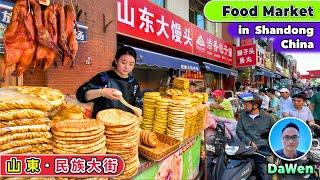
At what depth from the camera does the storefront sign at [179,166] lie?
2.50 meters

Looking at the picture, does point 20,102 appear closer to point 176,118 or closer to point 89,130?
point 89,130

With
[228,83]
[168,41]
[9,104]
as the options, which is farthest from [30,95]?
[228,83]

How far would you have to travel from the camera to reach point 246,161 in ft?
14.0

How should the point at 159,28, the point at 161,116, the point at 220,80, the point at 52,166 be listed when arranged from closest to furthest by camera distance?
1. the point at 52,166
2. the point at 161,116
3. the point at 159,28
4. the point at 220,80

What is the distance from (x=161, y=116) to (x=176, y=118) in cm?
12

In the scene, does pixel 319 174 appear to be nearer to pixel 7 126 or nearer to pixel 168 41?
pixel 7 126

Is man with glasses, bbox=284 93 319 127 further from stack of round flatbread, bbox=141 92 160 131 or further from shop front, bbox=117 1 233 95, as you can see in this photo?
stack of round flatbread, bbox=141 92 160 131

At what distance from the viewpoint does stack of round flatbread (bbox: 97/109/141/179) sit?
6.46 ft

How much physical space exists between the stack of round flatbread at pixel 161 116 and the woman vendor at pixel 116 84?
195mm

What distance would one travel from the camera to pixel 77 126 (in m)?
1.84

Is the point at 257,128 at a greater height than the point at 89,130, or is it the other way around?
the point at 89,130

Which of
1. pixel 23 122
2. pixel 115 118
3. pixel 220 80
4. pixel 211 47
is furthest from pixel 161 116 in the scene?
pixel 220 80

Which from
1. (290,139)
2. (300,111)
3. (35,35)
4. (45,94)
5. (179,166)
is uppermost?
(35,35)

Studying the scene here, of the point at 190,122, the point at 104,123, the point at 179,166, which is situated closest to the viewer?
the point at 104,123
